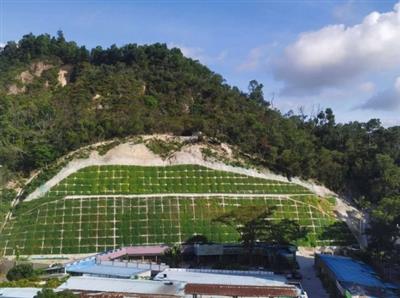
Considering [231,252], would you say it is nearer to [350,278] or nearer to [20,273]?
[350,278]

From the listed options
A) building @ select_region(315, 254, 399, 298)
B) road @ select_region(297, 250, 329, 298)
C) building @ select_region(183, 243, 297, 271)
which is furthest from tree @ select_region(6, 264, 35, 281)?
building @ select_region(315, 254, 399, 298)

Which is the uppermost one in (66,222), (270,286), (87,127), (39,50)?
(39,50)

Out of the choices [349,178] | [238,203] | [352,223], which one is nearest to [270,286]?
[238,203]

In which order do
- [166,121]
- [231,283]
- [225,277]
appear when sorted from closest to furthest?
1. [231,283]
2. [225,277]
3. [166,121]

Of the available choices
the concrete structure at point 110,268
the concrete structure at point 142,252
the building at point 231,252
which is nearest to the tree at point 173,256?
the concrete structure at point 142,252

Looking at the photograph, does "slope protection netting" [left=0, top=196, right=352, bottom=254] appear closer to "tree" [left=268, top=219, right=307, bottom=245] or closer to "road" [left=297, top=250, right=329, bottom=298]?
"road" [left=297, top=250, right=329, bottom=298]

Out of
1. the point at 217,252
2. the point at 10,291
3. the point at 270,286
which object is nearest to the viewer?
Answer: the point at 10,291

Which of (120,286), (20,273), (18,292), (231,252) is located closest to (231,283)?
(120,286)

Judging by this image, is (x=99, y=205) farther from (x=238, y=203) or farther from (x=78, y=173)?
(x=238, y=203)
